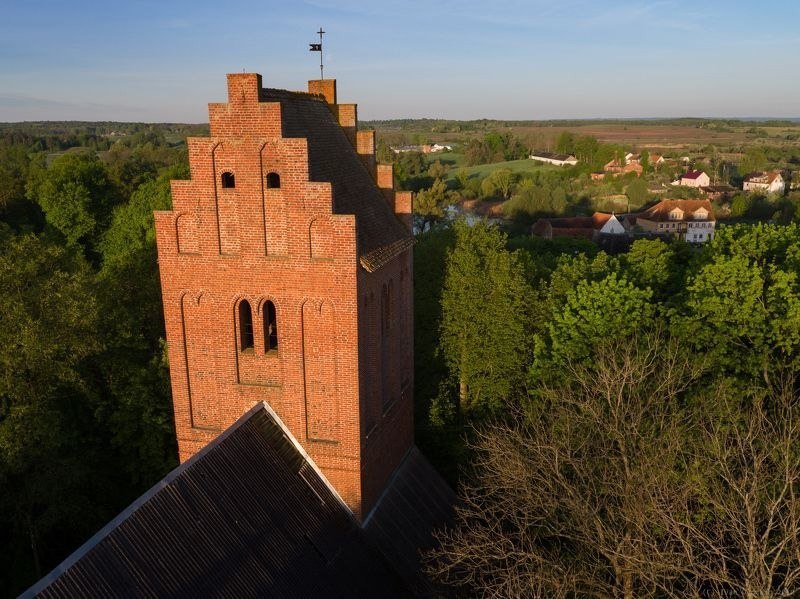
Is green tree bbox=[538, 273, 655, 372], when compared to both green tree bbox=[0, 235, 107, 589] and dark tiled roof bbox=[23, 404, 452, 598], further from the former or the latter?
green tree bbox=[0, 235, 107, 589]

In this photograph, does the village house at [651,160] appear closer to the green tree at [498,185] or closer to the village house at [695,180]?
the village house at [695,180]

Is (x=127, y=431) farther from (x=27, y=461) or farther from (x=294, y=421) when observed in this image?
(x=294, y=421)

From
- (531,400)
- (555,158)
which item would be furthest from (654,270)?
(555,158)

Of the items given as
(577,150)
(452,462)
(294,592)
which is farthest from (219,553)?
(577,150)

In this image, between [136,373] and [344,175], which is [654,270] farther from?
[136,373]

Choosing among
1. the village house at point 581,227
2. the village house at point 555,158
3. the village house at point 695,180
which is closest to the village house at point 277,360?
the village house at point 581,227

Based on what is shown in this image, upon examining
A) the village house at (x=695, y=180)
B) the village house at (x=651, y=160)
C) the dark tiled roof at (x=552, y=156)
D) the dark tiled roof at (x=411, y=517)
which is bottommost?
the dark tiled roof at (x=411, y=517)

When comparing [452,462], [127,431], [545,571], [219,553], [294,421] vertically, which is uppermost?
[294,421]
